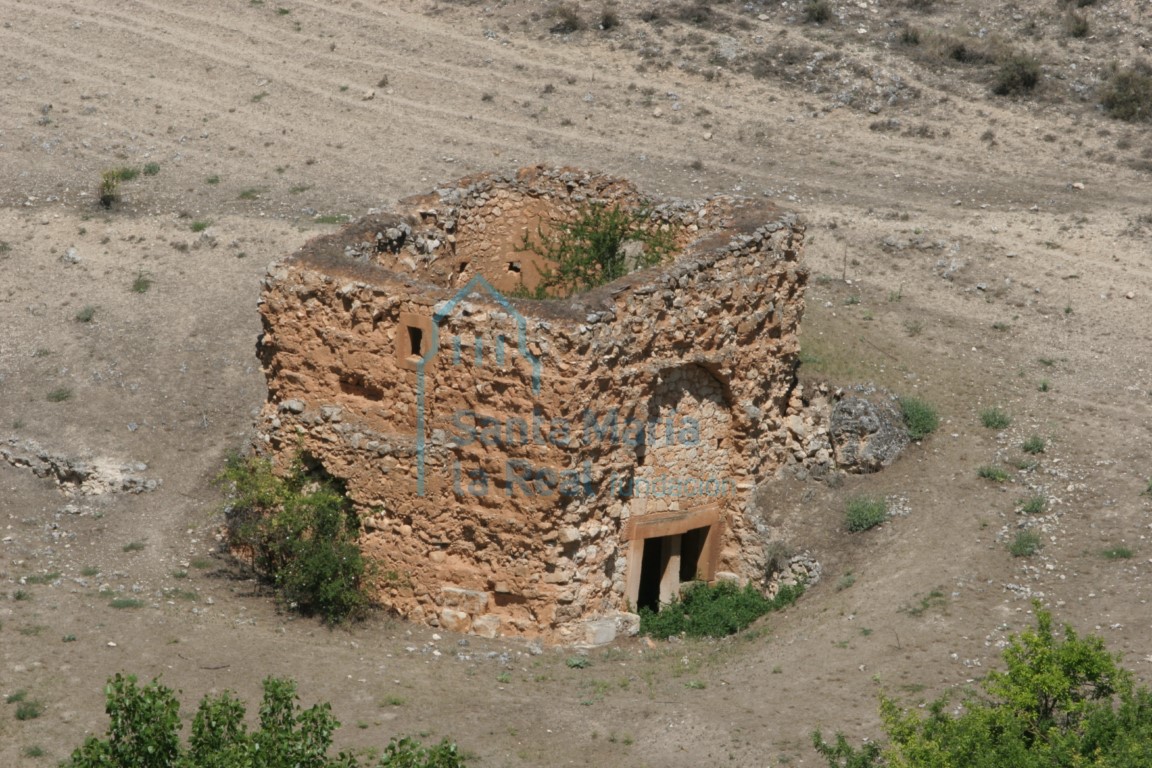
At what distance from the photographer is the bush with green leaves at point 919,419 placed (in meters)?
20.3

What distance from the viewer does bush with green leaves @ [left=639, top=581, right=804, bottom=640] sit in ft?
60.9

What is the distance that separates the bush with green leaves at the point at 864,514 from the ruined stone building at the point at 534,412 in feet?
3.89

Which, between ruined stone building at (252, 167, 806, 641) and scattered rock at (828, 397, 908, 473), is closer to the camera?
ruined stone building at (252, 167, 806, 641)

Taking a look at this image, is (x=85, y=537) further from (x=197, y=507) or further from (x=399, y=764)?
(x=399, y=764)

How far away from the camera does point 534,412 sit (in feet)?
55.5

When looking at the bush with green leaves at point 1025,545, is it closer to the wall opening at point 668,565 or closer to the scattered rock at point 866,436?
the scattered rock at point 866,436

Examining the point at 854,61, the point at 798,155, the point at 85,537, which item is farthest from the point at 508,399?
the point at 854,61

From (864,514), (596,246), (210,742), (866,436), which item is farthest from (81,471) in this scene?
(866,436)

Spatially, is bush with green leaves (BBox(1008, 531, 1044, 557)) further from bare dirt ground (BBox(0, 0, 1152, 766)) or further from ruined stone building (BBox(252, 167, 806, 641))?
ruined stone building (BBox(252, 167, 806, 641))

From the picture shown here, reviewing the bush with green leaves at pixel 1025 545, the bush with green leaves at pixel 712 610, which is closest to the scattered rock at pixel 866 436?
the bush with green leaves at pixel 712 610

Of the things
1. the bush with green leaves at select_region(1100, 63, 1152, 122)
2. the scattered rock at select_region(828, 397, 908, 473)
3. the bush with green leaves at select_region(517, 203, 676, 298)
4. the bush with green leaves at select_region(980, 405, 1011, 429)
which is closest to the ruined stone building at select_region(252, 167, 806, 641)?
the scattered rock at select_region(828, 397, 908, 473)

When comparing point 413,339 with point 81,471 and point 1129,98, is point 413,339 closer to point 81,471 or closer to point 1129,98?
point 81,471

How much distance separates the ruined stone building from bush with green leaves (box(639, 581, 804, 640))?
276 mm

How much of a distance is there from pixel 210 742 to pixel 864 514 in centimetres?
979
